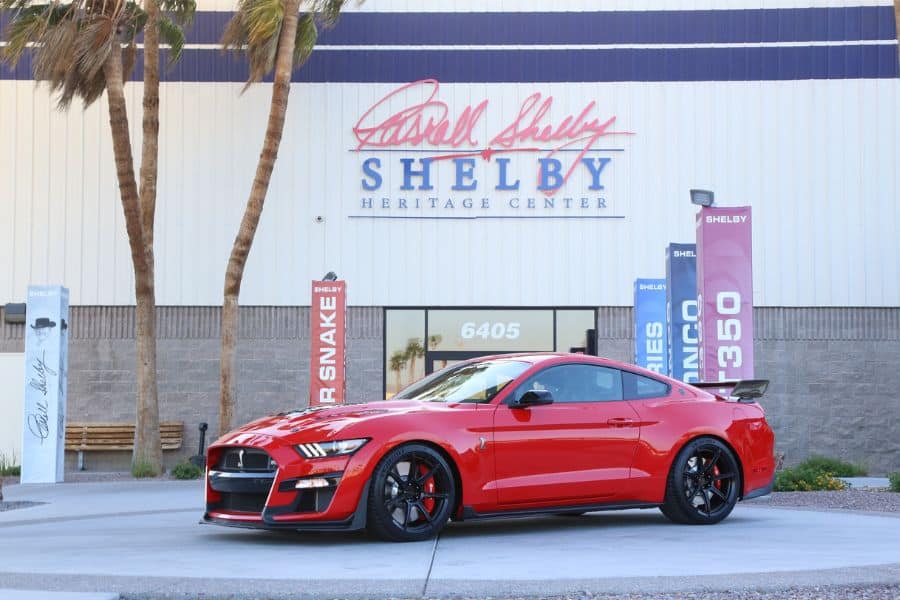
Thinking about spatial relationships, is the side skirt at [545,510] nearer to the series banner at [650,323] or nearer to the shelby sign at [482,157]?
the series banner at [650,323]

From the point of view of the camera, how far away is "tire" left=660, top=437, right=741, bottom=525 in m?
9.88

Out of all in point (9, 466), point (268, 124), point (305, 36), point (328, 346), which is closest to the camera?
point (328, 346)

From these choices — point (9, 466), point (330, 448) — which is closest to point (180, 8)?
point (9, 466)

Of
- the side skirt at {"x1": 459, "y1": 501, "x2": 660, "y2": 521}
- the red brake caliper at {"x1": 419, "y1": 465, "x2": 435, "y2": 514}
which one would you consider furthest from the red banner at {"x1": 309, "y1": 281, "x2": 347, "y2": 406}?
the red brake caliper at {"x1": 419, "y1": 465, "x2": 435, "y2": 514}

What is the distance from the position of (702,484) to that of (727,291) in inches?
201

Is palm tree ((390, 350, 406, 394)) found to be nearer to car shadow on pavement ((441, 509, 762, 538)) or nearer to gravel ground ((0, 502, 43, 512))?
gravel ground ((0, 502, 43, 512))

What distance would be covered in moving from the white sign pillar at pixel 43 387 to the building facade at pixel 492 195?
17.1 feet

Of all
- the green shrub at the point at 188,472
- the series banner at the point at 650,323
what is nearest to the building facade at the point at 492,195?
the series banner at the point at 650,323

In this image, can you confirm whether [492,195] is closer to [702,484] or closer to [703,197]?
[703,197]

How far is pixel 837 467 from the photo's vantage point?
21688mm

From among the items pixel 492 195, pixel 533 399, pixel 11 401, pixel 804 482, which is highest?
pixel 492 195

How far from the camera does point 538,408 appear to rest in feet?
30.8

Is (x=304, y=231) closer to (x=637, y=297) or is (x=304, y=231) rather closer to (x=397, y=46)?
(x=397, y=46)

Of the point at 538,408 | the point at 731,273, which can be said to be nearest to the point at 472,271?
the point at 731,273
